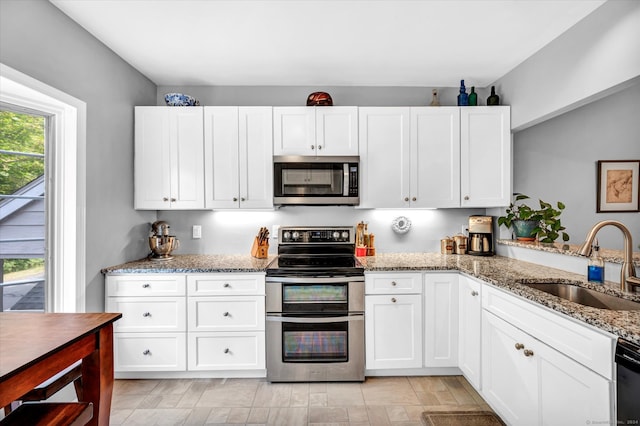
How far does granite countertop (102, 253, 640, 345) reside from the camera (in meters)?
1.32

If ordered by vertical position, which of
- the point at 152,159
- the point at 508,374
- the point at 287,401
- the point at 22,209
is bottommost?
the point at 287,401

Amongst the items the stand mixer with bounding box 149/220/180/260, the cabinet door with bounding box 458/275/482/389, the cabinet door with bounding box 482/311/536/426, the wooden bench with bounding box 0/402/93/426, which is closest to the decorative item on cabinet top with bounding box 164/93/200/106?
the stand mixer with bounding box 149/220/180/260

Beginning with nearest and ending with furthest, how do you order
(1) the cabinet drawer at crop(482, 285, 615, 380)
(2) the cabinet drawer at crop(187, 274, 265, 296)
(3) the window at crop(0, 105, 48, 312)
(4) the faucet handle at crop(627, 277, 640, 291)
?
(1) the cabinet drawer at crop(482, 285, 615, 380) → (4) the faucet handle at crop(627, 277, 640, 291) → (3) the window at crop(0, 105, 48, 312) → (2) the cabinet drawer at crop(187, 274, 265, 296)

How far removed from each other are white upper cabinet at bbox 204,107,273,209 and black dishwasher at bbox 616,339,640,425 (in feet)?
7.66

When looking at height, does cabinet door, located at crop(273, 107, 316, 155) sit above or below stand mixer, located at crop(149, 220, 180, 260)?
above

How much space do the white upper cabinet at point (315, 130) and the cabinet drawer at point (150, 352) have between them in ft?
5.60

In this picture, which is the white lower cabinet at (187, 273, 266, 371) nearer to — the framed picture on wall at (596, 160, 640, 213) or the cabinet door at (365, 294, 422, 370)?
the cabinet door at (365, 294, 422, 370)

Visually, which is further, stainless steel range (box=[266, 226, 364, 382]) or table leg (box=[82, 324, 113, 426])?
stainless steel range (box=[266, 226, 364, 382])

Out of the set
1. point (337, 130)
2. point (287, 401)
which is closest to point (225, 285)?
point (287, 401)

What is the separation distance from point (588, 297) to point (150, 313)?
286 centimetres

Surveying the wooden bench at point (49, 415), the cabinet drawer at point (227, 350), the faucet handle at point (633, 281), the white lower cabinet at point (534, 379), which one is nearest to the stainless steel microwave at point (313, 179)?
the cabinet drawer at point (227, 350)

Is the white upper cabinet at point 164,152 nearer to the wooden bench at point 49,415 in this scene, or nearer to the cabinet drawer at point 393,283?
the cabinet drawer at point 393,283

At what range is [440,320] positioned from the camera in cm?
255

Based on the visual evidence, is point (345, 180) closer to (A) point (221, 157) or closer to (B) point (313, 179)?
(B) point (313, 179)
